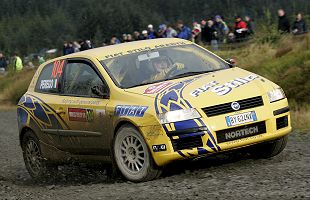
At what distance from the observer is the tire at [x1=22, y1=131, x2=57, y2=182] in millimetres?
9297

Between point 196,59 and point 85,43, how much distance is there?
17.4m

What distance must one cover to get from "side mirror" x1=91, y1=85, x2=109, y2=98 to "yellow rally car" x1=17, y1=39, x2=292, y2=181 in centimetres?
1

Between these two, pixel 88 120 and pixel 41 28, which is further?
pixel 41 28

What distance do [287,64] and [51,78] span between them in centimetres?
738

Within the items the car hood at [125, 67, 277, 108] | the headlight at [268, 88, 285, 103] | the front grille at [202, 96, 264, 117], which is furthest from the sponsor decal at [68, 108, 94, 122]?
the headlight at [268, 88, 285, 103]

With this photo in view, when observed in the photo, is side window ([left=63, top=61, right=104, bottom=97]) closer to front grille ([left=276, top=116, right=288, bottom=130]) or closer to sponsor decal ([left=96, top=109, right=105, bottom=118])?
sponsor decal ([left=96, top=109, right=105, bottom=118])

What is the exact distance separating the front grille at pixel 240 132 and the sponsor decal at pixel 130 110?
2.72 feet

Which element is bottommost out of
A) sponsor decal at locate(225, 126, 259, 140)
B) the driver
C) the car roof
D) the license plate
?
sponsor decal at locate(225, 126, 259, 140)

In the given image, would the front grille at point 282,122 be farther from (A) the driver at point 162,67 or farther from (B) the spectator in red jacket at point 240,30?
(B) the spectator in red jacket at point 240,30

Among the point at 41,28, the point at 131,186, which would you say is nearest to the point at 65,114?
→ the point at 131,186

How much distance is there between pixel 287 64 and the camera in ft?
49.9

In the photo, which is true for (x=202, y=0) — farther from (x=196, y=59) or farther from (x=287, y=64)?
(x=196, y=59)

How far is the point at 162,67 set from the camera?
8.30 meters

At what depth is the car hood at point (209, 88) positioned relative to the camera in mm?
7223
